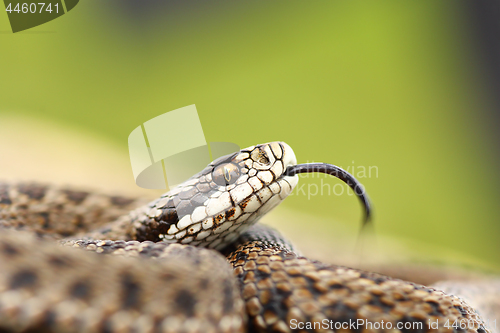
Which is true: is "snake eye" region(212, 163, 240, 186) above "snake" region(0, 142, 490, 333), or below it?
above

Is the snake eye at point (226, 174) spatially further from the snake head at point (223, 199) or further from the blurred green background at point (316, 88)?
the blurred green background at point (316, 88)

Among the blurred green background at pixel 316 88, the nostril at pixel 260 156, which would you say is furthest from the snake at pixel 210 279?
the blurred green background at pixel 316 88

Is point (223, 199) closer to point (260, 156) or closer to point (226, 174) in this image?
point (226, 174)

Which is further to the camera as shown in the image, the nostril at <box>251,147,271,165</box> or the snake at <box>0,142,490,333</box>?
the nostril at <box>251,147,271,165</box>

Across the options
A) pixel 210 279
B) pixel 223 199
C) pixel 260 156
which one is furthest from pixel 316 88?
pixel 210 279

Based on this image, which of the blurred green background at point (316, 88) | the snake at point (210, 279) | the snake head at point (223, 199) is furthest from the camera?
the blurred green background at point (316, 88)

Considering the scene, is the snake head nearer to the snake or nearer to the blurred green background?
the snake

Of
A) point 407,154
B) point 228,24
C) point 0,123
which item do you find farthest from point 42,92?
point 407,154

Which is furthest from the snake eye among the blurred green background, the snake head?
the blurred green background
